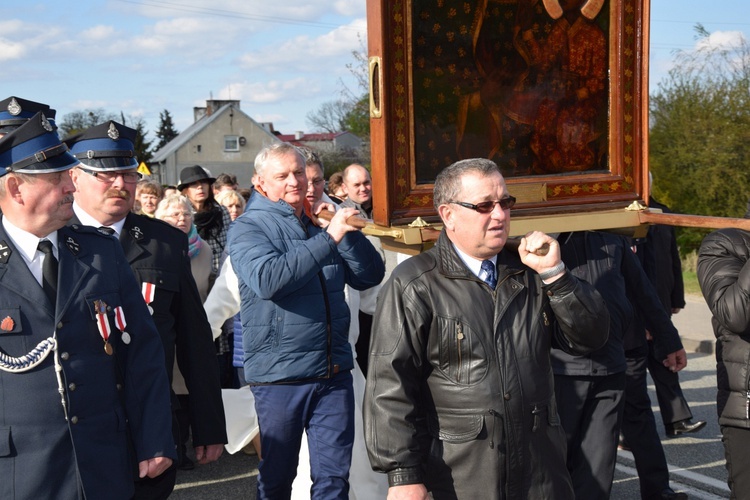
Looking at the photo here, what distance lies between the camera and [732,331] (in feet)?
12.3

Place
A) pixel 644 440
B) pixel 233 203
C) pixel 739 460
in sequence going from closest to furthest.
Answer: pixel 739 460, pixel 644 440, pixel 233 203

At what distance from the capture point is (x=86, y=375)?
9.73 feet

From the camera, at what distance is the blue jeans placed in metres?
4.43

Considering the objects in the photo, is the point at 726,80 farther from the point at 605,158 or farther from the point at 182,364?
the point at 182,364

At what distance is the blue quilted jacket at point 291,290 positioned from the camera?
4.24 m

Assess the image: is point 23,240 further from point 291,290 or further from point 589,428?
point 589,428

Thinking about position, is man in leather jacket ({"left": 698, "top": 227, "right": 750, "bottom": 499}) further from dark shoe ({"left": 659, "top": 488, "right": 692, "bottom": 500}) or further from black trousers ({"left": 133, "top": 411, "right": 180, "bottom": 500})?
black trousers ({"left": 133, "top": 411, "right": 180, "bottom": 500})

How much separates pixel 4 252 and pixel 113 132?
1.38 metres

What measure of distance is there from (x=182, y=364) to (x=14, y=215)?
1.32 meters

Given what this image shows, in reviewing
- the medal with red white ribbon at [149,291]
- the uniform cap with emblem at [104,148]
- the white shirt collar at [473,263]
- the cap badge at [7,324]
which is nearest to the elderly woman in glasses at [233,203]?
the uniform cap with emblem at [104,148]

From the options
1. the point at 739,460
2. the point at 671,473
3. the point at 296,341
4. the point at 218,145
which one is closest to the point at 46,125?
the point at 296,341

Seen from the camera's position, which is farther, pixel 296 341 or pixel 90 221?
pixel 296 341

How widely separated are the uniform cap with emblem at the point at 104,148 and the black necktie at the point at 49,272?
3.73 feet

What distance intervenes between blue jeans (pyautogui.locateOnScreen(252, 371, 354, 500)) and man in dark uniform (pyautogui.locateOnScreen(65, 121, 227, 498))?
421 mm
